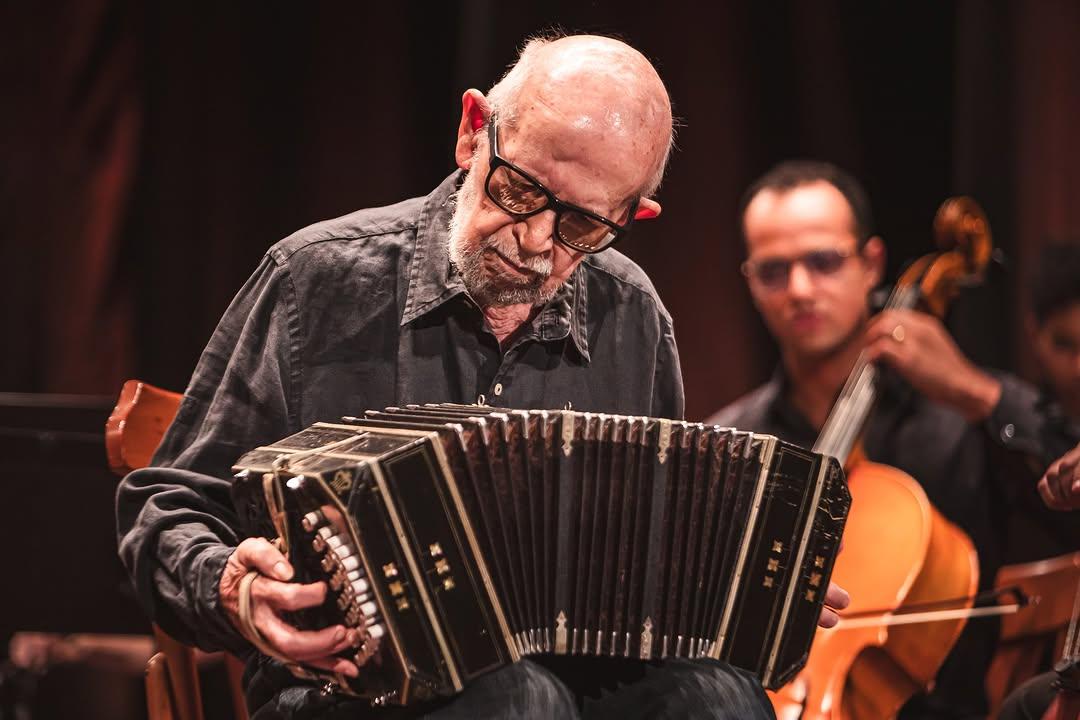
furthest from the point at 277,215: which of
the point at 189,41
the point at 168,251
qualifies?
the point at 189,41

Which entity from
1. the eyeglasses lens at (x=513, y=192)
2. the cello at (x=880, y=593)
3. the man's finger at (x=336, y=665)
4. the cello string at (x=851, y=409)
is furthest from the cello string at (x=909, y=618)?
the man's finger at (x=336, y=665)

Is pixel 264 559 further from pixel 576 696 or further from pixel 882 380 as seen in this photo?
pixel 882 380

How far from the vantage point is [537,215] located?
2055 mm

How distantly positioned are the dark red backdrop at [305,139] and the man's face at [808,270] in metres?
0.65

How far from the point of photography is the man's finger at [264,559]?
66.1 inches

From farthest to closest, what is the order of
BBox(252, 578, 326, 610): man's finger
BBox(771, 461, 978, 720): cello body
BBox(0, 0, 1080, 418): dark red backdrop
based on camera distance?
BBox(0, 0, 1080, 418): dark red backdrop, BBox(771, 461, 978, 720): cello body, BBox(252, 578, 326, 610): man's finger

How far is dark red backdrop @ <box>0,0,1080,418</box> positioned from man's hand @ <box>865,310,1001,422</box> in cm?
82

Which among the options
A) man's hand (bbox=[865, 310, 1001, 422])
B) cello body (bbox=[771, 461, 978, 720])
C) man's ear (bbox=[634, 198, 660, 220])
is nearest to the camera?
man's ear (bbox=[634, 198, 660, 220])

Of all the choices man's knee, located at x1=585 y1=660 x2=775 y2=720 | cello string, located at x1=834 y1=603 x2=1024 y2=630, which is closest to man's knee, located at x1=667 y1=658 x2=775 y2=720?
man's knee, located at x1=585 y1=660 x2=775 y2=720

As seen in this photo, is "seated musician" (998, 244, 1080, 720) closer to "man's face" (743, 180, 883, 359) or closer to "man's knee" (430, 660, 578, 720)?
"man's face" (743, 180, 883, 359)

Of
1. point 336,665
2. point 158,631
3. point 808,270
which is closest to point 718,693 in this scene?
point 336,665

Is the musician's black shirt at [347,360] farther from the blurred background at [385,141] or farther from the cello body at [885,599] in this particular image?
the blurred background at [385,141]

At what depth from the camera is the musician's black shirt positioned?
1979 mm

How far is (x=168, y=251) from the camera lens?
14.2 feet
